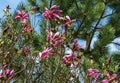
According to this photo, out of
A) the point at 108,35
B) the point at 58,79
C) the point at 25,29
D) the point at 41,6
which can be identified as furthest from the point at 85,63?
the point at 25,29

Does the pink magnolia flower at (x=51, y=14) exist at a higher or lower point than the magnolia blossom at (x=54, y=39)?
higher

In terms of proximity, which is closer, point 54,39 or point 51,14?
point 54,39

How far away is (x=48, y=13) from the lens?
314 cm

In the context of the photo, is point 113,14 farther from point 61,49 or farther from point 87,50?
point 61,49

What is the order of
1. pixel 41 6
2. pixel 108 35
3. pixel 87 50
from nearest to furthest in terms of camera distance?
pixel 108 35, pixel 87 50, pixel 41 6

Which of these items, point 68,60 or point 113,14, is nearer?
point 68,60

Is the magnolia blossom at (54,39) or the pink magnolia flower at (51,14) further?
the pink magnolia flower at (51,14)

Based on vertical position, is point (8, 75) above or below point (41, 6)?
above

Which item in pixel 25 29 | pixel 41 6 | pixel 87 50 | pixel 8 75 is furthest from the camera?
pixel 41 6

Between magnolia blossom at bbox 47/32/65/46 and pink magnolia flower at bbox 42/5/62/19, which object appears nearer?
magnolia blossom at bbox 47/32/65/46

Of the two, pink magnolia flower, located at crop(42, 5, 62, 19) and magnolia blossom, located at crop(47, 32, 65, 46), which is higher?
pink magnolia flower, located at crop(42, 5, 62, 19)

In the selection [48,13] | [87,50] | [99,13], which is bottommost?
[87,50]

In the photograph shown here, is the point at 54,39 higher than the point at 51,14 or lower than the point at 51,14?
Answer: lower

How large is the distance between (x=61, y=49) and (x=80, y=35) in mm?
8659
